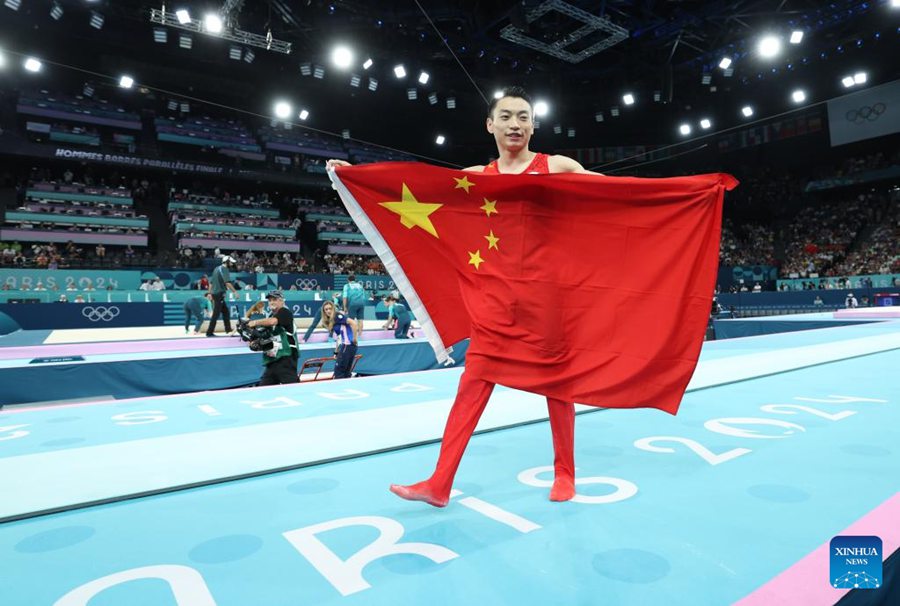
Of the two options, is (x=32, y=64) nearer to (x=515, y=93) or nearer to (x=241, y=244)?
(x=241, y=244)

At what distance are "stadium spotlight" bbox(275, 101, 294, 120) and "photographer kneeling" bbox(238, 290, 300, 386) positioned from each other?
21.0 meters

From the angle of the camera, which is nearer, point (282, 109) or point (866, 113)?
point (866, 113)

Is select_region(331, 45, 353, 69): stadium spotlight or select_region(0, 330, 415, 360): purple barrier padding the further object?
select_region(331, 45, 353, 69): stadium spotlight

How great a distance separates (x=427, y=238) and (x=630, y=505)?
137 cm

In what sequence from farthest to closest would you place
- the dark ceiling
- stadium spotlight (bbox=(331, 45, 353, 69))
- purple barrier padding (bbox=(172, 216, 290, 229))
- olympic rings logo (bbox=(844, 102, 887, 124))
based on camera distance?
purple barrier padding (bbox=(172, 216, 290, 229)) < olympic rings logo (bbox=(844, 102, 887, 124)) < the dark ceiling < stadium spotlight (bbox=(331, 45, 353, 69))

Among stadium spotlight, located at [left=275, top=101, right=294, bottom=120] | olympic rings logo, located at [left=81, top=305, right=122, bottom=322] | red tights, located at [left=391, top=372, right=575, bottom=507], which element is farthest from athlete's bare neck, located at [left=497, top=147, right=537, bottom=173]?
stadium spotlight, located at [left=275, top=101, right=294, bottom=120]

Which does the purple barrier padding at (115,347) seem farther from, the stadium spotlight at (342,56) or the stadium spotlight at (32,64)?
the stadium spotlight at (32,64)

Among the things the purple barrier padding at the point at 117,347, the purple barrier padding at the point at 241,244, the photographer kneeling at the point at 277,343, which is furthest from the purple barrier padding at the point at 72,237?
the photographer kneeling at the point at 277,343

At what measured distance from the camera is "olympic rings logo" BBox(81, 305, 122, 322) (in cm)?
1177

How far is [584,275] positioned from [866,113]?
28.2m

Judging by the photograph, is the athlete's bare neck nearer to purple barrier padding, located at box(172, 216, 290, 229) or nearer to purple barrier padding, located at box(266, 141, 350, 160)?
purple barrier padding, located at box(172, 216, 290, 229)

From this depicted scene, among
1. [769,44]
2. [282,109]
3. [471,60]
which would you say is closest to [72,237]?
[282,109]

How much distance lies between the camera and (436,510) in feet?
5.88

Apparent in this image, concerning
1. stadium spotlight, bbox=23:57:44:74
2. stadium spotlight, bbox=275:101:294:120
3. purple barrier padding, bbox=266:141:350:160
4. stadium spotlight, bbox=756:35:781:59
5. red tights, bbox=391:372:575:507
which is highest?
stadium spotlight, bbox=23:57:44:74
